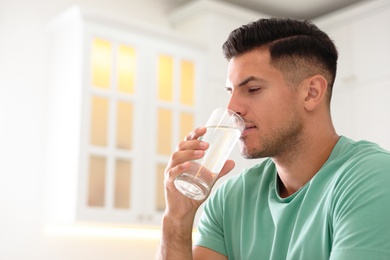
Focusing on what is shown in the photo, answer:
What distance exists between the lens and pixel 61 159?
359cm

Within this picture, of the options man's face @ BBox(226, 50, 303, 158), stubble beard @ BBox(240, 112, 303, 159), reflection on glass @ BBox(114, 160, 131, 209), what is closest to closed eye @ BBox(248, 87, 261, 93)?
man's face @ BBox(226, 50, 303, 158)

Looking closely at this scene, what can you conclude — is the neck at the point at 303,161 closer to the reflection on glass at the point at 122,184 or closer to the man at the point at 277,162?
the man at the point at 277,162

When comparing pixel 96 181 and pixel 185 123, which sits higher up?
pixel 185 123

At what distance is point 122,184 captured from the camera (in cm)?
360

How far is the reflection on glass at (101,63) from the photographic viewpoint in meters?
3.59

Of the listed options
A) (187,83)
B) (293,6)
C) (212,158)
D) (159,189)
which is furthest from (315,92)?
(293,6)

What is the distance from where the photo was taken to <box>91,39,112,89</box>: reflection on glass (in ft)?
11.8

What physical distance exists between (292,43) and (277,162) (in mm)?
325

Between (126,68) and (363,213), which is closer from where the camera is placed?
(363,213)

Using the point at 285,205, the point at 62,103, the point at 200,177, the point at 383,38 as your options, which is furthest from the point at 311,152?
the point at 383,38

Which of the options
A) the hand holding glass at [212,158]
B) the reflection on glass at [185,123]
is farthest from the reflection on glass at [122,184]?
the hand holding glass at [212,158]

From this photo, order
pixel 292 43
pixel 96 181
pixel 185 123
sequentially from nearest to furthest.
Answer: pixel 292 43 → pixel 96 181 → pixel 185 123

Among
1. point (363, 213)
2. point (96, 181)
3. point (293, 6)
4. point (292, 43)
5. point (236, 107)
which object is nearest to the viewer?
point (363, 213)

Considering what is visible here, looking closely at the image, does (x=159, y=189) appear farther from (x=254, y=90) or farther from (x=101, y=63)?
(x=254, y=90)
